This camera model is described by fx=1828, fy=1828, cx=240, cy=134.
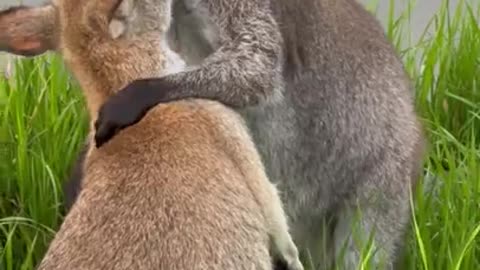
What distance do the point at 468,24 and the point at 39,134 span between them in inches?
64.9

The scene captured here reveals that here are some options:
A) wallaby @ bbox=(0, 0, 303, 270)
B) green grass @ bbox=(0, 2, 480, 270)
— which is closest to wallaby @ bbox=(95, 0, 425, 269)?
green grass @ bbox=(0, 2, 480, 270)

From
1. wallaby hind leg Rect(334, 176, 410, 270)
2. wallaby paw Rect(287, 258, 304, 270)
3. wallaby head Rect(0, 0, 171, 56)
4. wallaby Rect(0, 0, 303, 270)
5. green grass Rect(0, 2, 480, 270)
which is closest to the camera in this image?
wallaby Rect(0, 0, 303, 270)

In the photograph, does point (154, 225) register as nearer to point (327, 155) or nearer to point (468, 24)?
point (327, 155)

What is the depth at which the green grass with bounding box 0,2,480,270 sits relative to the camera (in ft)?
17.3

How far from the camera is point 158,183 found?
14.7 feet

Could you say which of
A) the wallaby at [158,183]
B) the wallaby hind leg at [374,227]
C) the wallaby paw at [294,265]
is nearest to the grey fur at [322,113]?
the wallaby hind leg at [374,227]

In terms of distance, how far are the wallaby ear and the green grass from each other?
1.45ft

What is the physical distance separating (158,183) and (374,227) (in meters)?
1.13

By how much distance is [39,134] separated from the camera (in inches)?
224

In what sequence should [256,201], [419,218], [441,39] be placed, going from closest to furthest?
[256,201]
[419,218]
[441,39]

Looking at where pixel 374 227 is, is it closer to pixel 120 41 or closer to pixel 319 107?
pixel 319 107

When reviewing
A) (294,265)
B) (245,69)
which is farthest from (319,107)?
(294,265)

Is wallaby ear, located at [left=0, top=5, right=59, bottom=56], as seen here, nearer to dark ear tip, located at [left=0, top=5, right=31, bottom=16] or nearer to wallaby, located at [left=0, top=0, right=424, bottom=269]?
dark ear tip, located at [left=0, top=5, right=31, bottom=16]

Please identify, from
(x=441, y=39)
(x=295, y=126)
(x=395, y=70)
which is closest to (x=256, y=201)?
(x=295, y=126)
